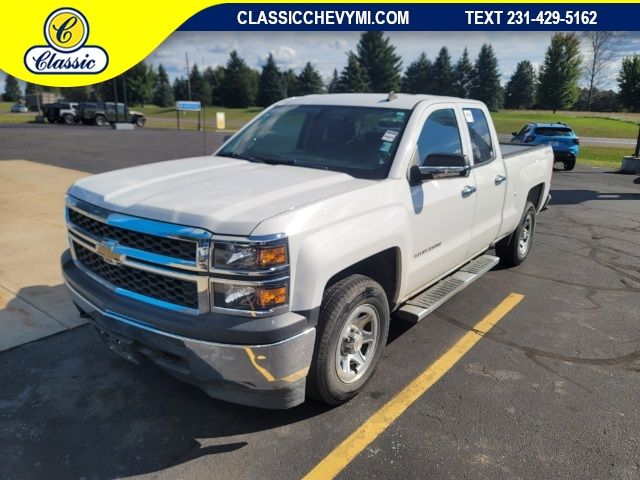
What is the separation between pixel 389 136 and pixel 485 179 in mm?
1371

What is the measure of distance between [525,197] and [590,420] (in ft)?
10.3

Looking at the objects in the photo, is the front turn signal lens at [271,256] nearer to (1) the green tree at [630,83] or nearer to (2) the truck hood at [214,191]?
(2) the truck hood at [214,191]

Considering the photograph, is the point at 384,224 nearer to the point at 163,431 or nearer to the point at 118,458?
the point at 163,431

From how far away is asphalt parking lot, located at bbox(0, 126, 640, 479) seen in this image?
278 cm

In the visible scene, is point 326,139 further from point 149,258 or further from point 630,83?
point 630,83

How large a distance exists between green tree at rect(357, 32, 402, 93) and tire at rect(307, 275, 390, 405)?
86.0 meters

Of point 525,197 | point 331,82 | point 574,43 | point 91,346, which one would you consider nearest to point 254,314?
point 91,346

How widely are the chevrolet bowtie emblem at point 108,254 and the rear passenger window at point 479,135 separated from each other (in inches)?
123

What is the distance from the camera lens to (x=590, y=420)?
3205 millimetres

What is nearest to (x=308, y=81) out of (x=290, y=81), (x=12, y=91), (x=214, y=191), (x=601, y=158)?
(x=290, y=81)

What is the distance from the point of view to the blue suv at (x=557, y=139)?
17453 mm

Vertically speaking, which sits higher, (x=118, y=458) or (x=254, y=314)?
(x=254, y=314)

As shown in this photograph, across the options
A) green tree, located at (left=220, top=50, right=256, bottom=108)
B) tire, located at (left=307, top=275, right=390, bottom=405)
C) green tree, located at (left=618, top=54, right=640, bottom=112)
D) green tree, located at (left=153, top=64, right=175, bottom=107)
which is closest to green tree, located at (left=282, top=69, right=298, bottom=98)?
green tree, located at (left=220, top=50, right=256, bottom=108)

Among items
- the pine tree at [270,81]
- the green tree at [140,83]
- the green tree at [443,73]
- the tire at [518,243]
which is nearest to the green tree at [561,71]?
the green tree at [443,73]
